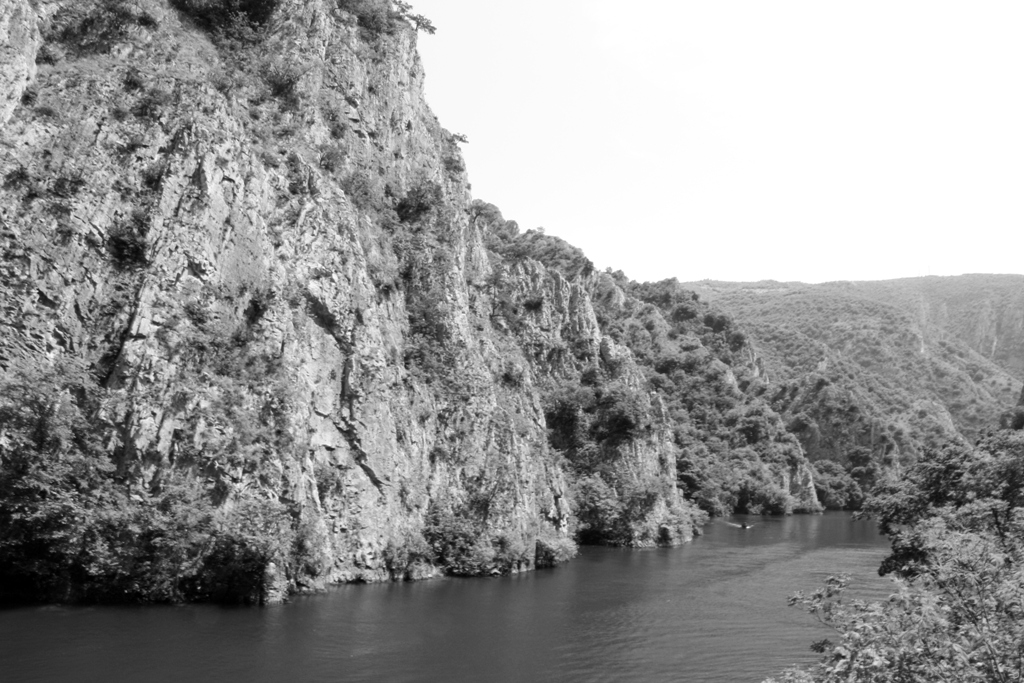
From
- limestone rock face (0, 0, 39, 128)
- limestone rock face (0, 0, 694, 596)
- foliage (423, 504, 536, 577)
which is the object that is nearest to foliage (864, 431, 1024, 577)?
foliage (423, 504, 536, 577)

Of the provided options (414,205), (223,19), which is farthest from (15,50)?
(414,205)

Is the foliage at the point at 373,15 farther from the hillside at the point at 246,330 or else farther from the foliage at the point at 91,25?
the foliage at the point at 91,25

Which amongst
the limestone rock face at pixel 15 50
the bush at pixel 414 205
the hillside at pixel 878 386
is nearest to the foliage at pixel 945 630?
the limestone rock face at pixel 15 50

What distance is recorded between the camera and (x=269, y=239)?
42906mm

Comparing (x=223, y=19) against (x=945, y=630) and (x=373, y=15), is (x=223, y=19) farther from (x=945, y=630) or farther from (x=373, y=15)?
(x=945, y=630)

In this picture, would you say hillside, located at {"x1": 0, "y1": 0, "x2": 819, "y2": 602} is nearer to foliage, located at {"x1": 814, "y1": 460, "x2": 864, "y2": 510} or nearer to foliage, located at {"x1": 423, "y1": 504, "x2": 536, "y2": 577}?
foliage, located at {"x1": 423, "y1": 504, "x2": 536, "y2": 577}

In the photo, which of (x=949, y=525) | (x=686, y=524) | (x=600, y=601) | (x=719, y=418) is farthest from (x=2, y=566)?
(x=719, y=418)

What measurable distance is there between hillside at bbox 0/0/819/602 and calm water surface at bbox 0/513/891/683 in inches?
113

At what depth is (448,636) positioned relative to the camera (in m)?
30.9

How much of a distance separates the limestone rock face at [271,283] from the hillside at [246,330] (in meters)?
0.13

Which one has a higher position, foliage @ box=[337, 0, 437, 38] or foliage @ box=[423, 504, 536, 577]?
foliage @ box=[337, 0, 437, 38]

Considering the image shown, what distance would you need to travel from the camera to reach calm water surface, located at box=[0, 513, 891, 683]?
25480mm

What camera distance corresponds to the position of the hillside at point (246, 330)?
33625 mm

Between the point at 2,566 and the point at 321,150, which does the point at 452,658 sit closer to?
the point at 2,566
